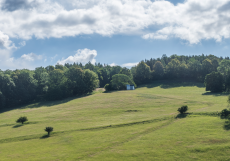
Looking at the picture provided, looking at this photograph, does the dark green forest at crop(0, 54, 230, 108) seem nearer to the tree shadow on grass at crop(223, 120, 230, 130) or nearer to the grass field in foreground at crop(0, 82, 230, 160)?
the grass field in foreground at crop(0, 82, 230, 160)

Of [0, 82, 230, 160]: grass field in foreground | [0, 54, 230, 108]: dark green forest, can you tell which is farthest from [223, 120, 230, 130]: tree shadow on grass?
[0, 54, 230, 108]: dark green forest

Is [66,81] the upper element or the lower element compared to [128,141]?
upper

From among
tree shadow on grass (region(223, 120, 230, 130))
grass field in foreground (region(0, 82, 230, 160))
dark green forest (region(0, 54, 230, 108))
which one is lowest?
grass field in foreground (region(0, 82, 230, 160))

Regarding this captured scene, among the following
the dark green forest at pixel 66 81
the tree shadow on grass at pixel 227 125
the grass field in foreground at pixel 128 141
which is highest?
the dark green forest at pixel 66 81

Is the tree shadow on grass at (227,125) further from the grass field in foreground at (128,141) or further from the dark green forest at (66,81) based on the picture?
the dark green forest at (66,81)

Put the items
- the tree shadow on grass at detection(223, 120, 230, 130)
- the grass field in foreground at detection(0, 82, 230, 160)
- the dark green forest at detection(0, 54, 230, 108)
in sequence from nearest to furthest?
the grass field in foreground at detection(0, 82, 230, 160) < the tree shadow on grass at detection(223, 120, 230, 130) < the dark green forest at detection(0, 54, 230, 108)

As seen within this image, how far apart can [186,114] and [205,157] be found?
994 inches

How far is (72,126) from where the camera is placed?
153 feet

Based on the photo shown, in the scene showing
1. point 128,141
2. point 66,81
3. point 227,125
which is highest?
point 66,81

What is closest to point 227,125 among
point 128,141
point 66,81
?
point 128,141

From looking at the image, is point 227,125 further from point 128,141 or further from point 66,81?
point 66,81

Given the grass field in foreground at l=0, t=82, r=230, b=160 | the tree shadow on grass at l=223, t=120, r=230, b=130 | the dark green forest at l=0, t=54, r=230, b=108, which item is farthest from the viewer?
the dark green forest at l=0, t=54, r=230, b=108

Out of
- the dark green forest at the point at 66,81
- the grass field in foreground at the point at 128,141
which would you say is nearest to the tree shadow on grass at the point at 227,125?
the grass field in foreground at the point at 128,141

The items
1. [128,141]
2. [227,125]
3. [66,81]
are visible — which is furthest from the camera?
[66,81]
